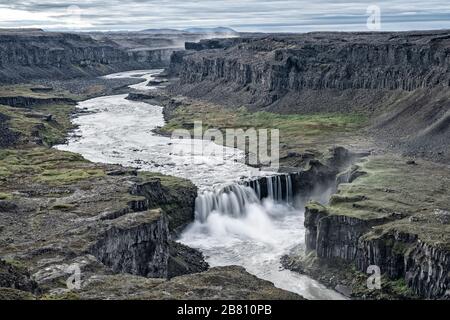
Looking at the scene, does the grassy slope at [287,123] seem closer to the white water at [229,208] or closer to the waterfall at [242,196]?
the white water at [229,208]

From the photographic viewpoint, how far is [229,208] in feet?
298

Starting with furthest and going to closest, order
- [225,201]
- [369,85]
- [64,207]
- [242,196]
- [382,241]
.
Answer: [369,85] → [242,196] → [225,201] → [64,207] → [382,241]

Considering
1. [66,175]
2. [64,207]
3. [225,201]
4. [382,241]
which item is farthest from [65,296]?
[225,201]

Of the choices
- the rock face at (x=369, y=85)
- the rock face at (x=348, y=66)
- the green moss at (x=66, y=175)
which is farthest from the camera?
the rock face at (x=348, y=66)

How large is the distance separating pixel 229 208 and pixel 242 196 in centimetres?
384

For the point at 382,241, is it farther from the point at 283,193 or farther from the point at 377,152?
the point at 377,152

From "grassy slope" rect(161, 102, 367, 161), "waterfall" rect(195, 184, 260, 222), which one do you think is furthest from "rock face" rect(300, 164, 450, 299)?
"grassy slope" rect(161, 102, 367, 161)

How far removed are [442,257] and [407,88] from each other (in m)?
94.4

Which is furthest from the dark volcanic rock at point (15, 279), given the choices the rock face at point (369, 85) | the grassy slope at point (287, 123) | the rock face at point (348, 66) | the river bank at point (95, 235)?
the rock face at point (348, 66)

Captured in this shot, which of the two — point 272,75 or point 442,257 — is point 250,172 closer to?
point 442,257

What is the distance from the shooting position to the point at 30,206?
7150 centimetres

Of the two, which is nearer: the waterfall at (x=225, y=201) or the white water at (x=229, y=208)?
the white water at (x=229, y=208)

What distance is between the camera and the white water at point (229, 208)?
72.2 m

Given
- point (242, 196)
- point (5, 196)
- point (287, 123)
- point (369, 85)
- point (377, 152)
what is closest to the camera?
point (5, 196)
